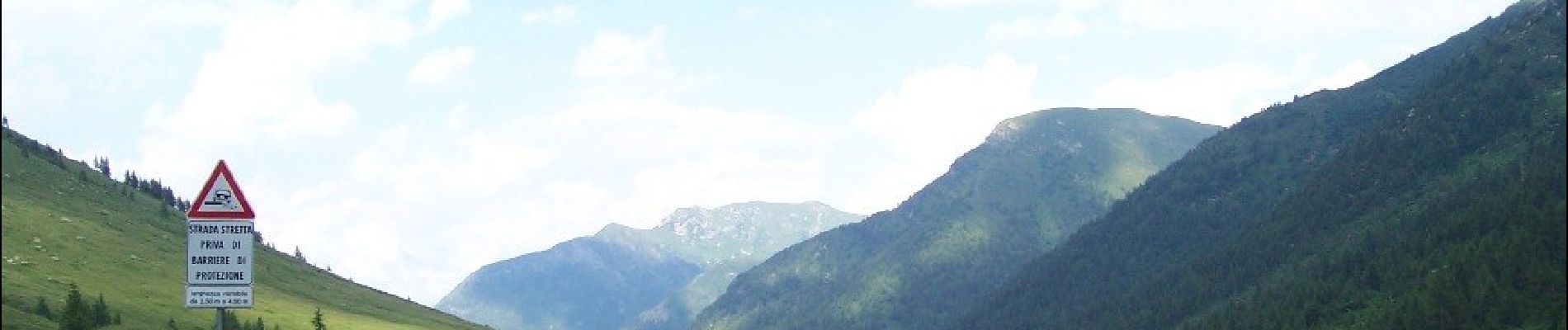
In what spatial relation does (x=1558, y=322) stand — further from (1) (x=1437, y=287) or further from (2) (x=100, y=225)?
(2) (x=100, y=225)

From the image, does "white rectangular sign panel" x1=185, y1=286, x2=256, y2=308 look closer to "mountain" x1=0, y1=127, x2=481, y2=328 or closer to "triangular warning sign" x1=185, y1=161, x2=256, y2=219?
"triangular warning sign" x1=185, y1=161, x2=256, y2=219

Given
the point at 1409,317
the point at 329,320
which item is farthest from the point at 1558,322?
the point at 329,320

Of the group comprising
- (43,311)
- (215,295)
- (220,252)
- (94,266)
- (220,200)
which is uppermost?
(94,266)

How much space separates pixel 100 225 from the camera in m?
176

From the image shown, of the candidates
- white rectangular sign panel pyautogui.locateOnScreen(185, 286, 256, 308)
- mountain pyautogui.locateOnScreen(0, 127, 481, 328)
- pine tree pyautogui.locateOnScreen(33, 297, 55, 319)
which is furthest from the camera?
mountain pyautogui.locateOnScreen(0, 127, 481, 328)

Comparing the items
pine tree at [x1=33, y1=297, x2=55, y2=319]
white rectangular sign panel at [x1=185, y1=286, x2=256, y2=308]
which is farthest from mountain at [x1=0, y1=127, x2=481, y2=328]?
white rectangular sign panel at [x1=185, y1=286, x2=256, y2=308]

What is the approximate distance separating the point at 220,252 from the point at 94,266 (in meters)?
147

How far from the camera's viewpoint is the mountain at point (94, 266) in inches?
4692

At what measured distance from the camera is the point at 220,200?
23.4m

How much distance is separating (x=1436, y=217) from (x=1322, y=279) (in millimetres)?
21890

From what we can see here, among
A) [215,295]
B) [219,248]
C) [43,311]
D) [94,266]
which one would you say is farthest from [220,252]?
[94,266]

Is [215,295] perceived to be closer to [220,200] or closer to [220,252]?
[220,252]

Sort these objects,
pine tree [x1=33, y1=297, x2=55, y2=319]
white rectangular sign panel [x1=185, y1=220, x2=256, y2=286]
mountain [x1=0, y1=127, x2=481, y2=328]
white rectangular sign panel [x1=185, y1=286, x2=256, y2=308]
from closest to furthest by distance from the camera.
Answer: white rectangular sign panel [x1=185, y1=286, x2=256, y2=308]
white rectangular sign panel [x1=185, y1=220, x2=256, y2=286]
pine tree [x1=33, y1=297, x2=55, y2=319]
mountain [x1=0, y1=127, x2=481, y2=328]

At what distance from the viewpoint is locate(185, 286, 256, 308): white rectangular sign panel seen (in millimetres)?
22828
